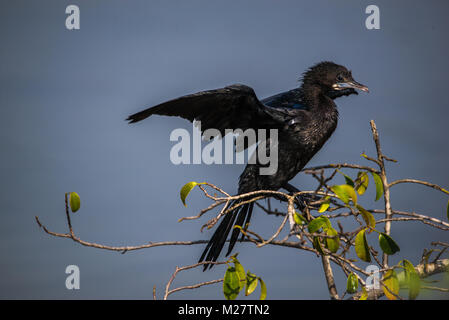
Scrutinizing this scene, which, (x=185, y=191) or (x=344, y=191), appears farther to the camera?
(x=185, y=191)

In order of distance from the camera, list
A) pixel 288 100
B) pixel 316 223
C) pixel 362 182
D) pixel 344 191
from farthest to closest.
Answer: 1. pixel 288 100
2. pixel 362 182
3. pixel 316 223
4. pixel 344 191

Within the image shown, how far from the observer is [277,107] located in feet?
8.23

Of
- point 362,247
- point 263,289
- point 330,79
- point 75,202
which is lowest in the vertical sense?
point 263,289

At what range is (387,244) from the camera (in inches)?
52.7

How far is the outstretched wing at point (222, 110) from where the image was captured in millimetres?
2014

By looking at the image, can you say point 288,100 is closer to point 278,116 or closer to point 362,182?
point 278,116

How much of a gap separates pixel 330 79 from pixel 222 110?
686mm

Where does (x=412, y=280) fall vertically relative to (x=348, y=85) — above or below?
below

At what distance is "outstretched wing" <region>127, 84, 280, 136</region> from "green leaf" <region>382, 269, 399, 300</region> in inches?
42.2

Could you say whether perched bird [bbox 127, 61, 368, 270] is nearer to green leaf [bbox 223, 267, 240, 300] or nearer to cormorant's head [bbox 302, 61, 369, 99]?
cormorant's head [bbox 302, 61, 369, 99]

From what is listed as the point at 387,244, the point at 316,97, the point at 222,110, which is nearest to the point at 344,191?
the point at 387,244

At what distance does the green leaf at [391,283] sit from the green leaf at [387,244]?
0.06 metres

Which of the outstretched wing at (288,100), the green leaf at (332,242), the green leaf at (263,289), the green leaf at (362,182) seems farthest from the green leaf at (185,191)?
the outstretched wing at (288,100)
